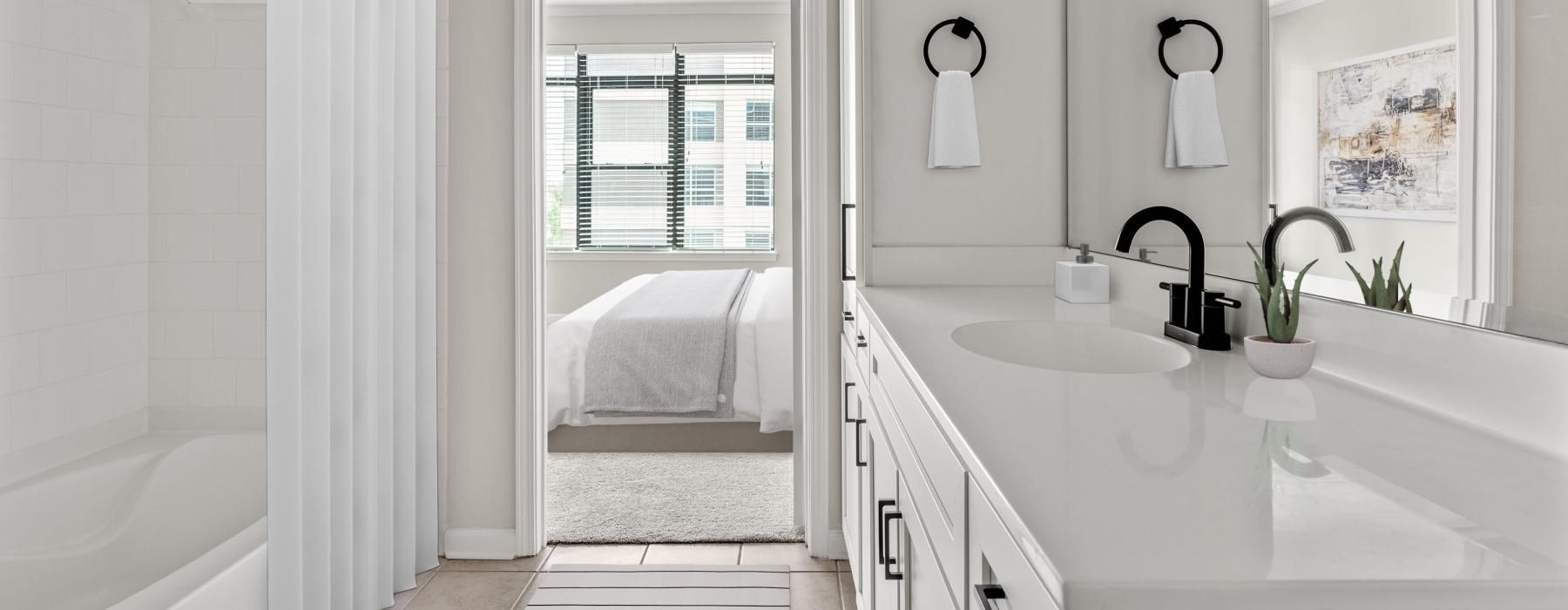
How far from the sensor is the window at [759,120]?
20.3 ft

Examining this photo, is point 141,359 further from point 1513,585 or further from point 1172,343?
point 1513,585

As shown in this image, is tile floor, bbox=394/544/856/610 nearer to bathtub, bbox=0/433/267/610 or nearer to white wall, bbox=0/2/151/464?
bathtub, bbox=0/433/267/610

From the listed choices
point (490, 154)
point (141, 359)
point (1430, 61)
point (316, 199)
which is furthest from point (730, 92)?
point (1430, 61)

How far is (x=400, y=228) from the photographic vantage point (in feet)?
7.91

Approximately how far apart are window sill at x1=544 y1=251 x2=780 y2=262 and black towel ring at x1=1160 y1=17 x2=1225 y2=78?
4.56m

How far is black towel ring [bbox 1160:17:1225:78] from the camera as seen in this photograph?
1479 mm

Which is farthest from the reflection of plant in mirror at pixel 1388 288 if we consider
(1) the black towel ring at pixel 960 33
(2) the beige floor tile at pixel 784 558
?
(2) the beige floor tile at pixel 784 558

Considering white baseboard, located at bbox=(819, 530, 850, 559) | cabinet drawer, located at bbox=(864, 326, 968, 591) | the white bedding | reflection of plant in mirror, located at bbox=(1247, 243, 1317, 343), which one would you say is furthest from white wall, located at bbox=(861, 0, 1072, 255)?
the white bedding

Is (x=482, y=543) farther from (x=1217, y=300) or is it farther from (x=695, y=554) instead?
(x=1217, y=300)

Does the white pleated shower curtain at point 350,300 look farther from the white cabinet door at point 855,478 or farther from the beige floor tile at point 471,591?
the white cabinet door at point 855,478

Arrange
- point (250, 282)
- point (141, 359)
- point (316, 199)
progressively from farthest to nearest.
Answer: point (316, 199) → point (250, 282) → point (141, 359)

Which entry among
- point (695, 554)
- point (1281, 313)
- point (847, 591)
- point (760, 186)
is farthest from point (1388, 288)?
point (760, 186)

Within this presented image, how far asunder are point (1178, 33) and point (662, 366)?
2.50m

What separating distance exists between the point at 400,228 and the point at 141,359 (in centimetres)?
84
